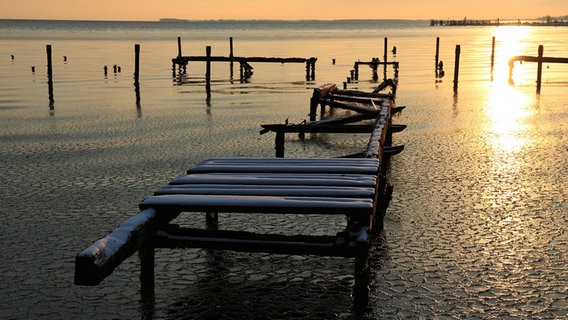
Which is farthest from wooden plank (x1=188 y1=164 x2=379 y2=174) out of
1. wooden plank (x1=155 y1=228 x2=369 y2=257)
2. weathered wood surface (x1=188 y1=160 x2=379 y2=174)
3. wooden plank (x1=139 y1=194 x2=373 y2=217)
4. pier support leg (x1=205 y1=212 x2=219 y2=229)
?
wooden plank (x1=155 y1=228 x2=369 y2=257)

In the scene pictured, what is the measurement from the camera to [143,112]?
24.3m

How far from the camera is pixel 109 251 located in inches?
215

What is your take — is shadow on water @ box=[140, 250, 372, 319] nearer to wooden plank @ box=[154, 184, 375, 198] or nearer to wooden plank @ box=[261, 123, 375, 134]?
wooden plank @ box=[154, 184, 375, 198]

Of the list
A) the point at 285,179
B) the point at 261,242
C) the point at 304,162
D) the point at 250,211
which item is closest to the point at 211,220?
the point at 304,162

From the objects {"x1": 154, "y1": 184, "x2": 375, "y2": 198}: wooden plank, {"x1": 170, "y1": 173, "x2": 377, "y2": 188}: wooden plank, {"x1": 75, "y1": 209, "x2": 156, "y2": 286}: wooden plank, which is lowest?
{"x1": 75, "y1": 209, "x2": 156, "y2": 286}: wooden plank

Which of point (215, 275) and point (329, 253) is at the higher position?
point (329, 253)

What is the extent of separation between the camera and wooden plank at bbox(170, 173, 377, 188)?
24.2ft

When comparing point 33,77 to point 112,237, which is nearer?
point 112,237

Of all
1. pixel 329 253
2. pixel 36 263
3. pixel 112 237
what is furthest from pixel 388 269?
pixel 36 263

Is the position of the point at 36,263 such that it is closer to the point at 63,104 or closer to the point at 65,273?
the point at 65,273

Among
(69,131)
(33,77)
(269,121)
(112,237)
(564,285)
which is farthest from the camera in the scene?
(33,77)

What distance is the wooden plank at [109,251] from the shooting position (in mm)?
5168

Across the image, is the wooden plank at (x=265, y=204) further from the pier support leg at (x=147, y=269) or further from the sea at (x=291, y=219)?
Answer: the sea at (x=291, y=219)

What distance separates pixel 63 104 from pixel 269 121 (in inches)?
374
